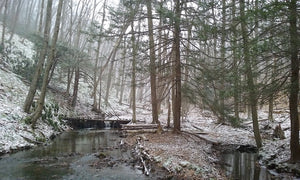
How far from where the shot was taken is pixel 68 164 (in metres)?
8.44

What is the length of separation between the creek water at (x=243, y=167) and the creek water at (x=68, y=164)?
305 centimetres

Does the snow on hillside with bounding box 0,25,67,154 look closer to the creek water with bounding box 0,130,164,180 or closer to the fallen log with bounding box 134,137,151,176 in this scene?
the creek water with bounding box 0,130,164,180

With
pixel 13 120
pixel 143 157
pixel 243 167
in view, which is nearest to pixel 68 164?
pixel 143 157

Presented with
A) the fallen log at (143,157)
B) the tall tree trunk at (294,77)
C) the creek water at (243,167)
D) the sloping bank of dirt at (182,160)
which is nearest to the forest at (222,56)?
the tall tree trunk at (294,77)

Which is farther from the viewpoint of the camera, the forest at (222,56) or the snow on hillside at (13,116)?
the snow on hillside at (13,116)

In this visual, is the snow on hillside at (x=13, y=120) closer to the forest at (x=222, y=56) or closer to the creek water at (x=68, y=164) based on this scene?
the forest at (x=222, y=56)

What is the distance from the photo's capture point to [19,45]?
2530cm

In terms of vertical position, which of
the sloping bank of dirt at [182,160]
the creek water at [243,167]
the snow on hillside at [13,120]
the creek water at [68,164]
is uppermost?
the snow on hillside at [13,120]

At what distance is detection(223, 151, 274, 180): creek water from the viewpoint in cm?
795

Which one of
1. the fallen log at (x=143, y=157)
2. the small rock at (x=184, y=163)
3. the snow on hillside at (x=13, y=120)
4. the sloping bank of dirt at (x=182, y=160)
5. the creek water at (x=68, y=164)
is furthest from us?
the snow on hillside at (x=13, y=120)

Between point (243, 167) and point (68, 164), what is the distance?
6.43 metres

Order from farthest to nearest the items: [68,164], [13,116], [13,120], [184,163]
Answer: [13,116] < [13,120] < [68,164] < [184,163]

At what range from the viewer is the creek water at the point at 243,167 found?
7.95 m

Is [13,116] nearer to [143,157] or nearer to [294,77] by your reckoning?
[143,157]
